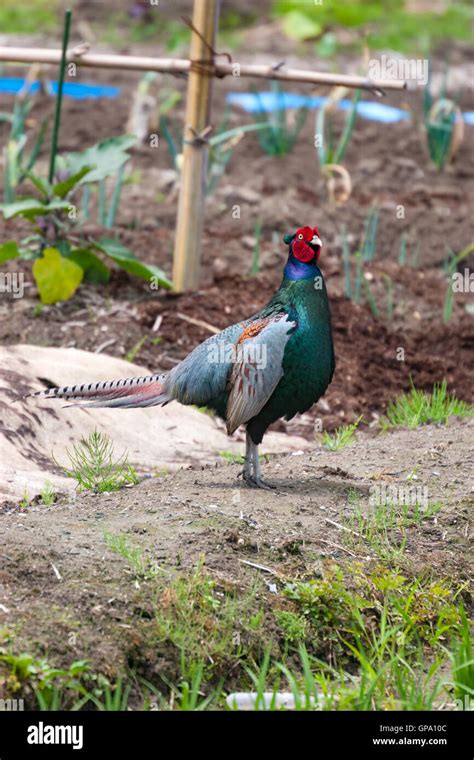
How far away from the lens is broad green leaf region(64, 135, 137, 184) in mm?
6062

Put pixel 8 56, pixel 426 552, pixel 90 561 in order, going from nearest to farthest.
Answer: pixel 90 561 < pixel 426 552 < pixel 8 56

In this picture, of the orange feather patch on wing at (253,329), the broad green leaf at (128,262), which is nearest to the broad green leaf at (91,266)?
the broad green leaf at (128,262)

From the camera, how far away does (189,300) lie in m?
6.38

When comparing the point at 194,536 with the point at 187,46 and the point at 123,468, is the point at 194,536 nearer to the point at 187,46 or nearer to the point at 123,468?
the point at 123,468

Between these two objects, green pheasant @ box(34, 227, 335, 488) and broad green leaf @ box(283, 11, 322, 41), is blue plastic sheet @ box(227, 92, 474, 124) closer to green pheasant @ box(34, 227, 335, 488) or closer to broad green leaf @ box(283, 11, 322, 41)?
broad green leaf @ box(283, 11, 322, 41)

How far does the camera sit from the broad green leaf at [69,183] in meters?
5.91

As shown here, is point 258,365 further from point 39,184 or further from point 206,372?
point 39,184

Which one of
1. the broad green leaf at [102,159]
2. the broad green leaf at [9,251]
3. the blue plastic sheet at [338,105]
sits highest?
the blue plastic sheet at [338,105]

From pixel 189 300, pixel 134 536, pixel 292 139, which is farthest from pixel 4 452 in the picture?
pixel 292 139

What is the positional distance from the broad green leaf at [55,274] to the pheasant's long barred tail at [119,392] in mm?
1799

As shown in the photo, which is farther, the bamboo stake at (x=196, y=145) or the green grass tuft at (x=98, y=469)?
the bamboo stake at (x=196, y=145)

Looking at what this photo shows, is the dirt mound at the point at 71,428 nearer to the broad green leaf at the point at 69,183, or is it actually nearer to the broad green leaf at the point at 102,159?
the broad green leaf at the point at 69,183

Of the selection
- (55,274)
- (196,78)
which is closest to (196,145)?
(196,78)
